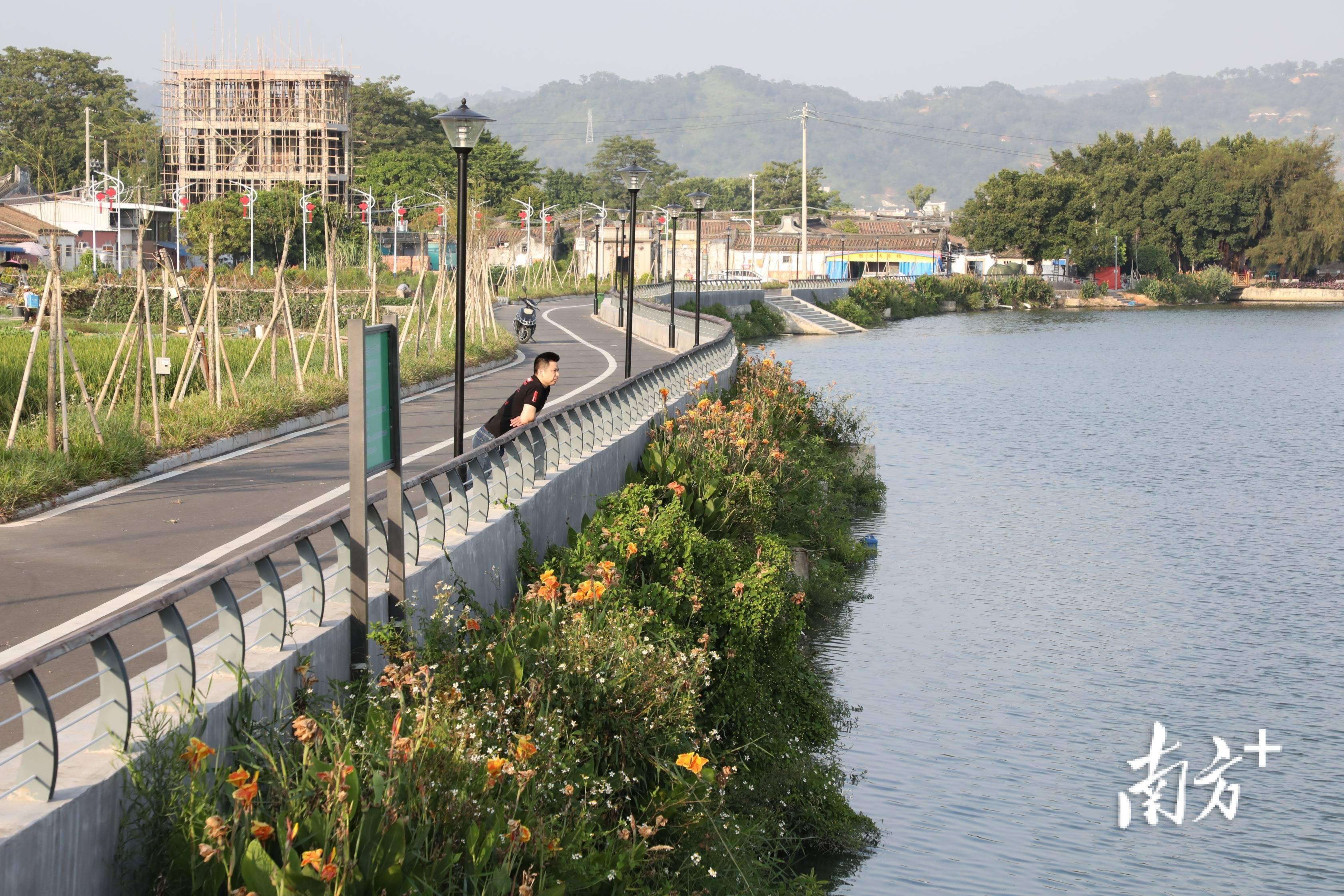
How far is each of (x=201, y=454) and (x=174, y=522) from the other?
4.32 meters

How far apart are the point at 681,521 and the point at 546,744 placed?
217 inches

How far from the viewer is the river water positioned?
37.5 ft

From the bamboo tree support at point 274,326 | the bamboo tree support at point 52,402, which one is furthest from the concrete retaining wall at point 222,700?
the bamboo tree support at point 274,326

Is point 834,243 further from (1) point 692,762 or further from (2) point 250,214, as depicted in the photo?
(1) point 692,762

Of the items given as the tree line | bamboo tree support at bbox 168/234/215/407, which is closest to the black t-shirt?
bamboo tree support at bbox 168/234/215/407

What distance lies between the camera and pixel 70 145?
101m

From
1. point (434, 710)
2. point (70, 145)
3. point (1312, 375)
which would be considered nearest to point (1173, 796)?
point (434, 710)

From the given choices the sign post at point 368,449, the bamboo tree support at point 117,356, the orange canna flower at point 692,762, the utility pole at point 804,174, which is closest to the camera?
the sign post at point 368,449

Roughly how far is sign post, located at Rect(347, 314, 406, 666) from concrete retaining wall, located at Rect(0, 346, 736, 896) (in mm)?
95

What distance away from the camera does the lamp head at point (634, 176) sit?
2511 centimetres

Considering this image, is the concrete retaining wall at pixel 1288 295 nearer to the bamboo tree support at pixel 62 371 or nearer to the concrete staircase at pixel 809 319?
the concrete staircase at pixel 809 319

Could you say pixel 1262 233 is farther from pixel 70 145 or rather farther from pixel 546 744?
pixel 546 744

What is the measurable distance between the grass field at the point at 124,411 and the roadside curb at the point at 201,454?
73mm

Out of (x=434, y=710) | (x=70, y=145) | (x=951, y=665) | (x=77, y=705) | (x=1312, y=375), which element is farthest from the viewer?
(x=70, y=145)
